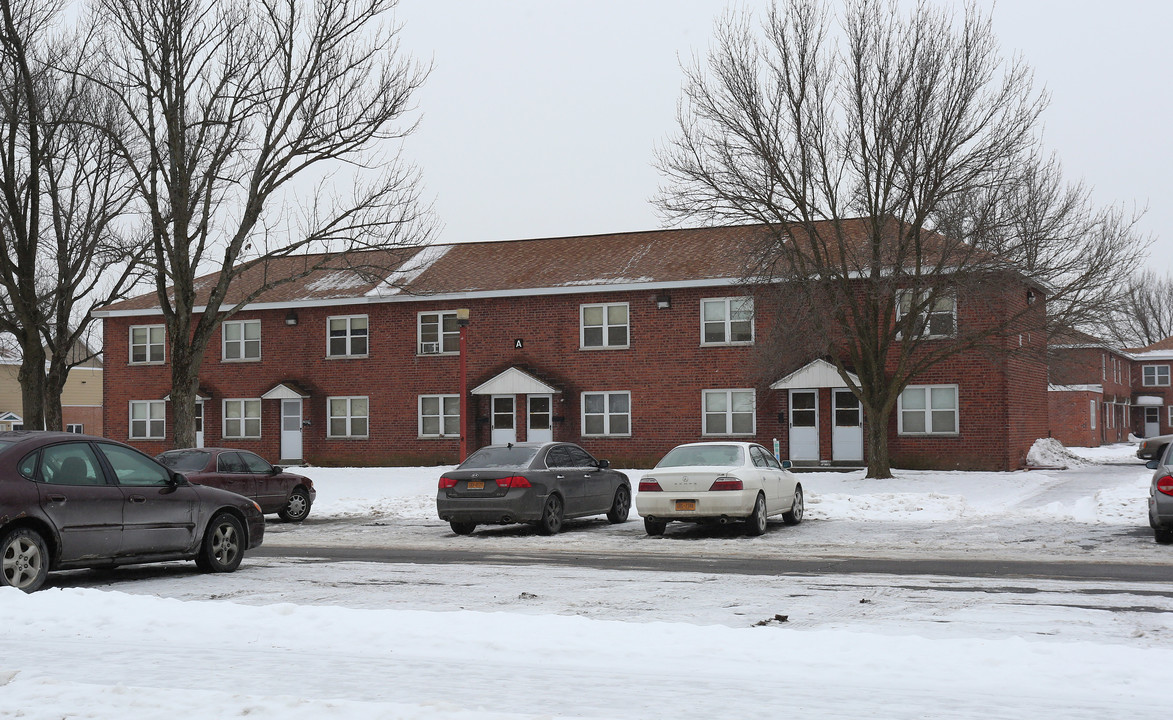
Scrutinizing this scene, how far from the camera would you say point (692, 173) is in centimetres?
2844

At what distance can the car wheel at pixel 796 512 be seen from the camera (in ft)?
63.1

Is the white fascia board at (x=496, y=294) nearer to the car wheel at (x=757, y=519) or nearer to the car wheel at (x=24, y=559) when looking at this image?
the car wheel at (x=757, y=519)

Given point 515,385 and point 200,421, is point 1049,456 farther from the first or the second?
point 200,421

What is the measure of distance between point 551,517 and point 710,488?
2652mm

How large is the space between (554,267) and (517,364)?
3748 millimetres

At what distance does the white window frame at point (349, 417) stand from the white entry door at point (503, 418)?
186 inches

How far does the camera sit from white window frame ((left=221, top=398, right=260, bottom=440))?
4066cm

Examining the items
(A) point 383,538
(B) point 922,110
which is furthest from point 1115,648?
(B) point 922,110

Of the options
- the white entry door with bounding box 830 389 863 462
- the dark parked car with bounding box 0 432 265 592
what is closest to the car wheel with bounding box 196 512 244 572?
the dark parked car with bounding box 0 432 265 592

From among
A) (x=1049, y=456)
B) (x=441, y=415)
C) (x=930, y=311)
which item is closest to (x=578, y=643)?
(x=930, y=311)

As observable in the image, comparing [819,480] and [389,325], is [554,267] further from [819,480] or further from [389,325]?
[819,480]

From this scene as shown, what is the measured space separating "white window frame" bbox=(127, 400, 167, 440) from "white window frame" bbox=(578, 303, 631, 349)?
54.8 ft

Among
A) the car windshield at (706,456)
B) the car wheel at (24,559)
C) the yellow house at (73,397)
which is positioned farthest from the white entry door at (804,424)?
the yellow house at (73,397)

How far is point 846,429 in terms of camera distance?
33.2m
